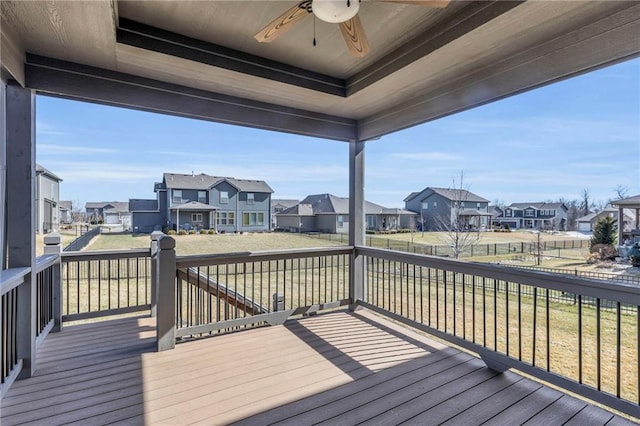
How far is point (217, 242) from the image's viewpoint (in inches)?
154

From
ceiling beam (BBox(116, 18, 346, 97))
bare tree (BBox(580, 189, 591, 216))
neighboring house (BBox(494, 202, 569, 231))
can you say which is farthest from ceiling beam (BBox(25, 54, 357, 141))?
bare tree (BBox(580, 189, 591, 216))

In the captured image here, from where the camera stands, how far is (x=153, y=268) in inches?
163

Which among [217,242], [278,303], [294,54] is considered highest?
[294,54]

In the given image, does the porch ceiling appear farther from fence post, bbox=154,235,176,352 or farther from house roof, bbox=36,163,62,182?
fence post, bbox=154,235,176,352

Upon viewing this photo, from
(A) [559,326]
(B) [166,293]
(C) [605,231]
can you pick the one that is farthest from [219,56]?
(A) [559,326]

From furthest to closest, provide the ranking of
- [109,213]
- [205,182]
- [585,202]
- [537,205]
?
[205,182], [109,213], [537,205], [585,202]

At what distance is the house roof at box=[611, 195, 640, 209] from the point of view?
83.3 inches

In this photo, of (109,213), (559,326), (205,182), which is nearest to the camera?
(559,326)

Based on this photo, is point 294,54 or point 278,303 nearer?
point 294,54

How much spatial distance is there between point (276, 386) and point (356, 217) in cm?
264

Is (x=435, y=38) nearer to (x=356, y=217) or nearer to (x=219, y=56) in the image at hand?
(x=219, y=56)

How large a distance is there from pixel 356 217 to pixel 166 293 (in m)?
2.66

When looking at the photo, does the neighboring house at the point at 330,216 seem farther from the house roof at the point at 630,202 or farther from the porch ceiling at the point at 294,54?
the house roof at the point at 630,202

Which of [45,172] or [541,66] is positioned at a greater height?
[541,66]
